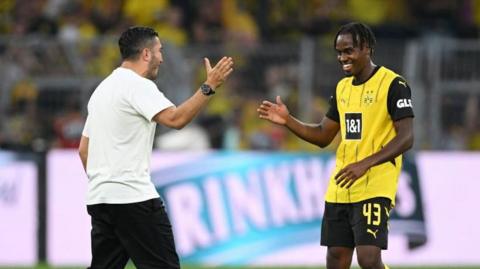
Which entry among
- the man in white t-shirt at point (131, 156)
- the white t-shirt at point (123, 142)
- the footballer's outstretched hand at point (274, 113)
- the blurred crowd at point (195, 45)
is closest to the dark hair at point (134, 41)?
the man in white t-shirt at point (131, 156)

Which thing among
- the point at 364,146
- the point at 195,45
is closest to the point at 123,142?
the point at 364,146

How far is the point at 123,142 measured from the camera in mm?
8773

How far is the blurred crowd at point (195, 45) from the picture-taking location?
51.5ft

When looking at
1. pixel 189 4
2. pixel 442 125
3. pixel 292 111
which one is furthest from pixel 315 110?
pixel 189 4

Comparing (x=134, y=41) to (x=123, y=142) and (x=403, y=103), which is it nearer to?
(x=123, y=142)

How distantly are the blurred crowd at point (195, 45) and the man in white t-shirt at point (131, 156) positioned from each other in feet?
22.3

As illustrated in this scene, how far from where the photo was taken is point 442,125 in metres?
16.1

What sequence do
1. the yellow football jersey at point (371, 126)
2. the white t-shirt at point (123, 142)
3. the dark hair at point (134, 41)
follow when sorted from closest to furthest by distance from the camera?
1. the white t-shirt at point (123, 142)
2. the dark hair at point (134, 41)
3. the yellow football jersey at point (371, 126)

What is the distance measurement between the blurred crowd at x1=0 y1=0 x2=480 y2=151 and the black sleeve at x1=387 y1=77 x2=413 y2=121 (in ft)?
21.5

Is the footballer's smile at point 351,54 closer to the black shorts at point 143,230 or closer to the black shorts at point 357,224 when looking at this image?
the black shorts at point 357,224

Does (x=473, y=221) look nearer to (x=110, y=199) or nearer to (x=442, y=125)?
(x=442, y=125)

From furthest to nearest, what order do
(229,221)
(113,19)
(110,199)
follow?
(113,19)
(229,221)
(110,199)

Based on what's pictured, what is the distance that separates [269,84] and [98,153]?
729 centimetres

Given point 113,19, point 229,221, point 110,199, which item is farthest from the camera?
point 113,19
